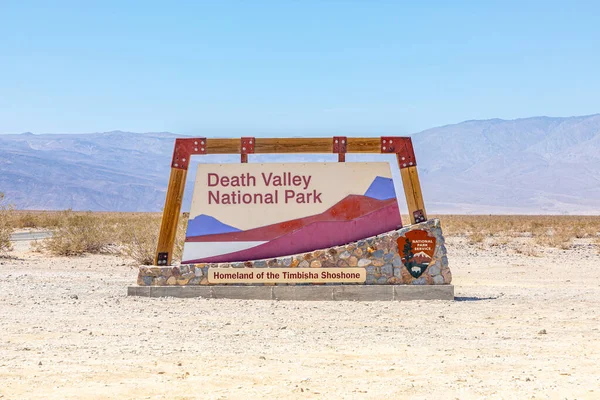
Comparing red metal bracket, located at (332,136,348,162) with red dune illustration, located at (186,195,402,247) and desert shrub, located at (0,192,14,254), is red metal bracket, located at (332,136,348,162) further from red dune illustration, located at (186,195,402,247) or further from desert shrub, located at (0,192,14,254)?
desert shrub, located at (0,192,14,254)

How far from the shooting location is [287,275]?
518 inches

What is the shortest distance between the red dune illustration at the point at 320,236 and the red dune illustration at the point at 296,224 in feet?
0.15

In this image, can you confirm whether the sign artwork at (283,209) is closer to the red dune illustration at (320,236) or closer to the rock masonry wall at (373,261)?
the red dune illustration at (320,236)

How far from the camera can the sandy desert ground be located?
7.36m

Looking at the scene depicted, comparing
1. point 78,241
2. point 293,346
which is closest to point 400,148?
point 293,346

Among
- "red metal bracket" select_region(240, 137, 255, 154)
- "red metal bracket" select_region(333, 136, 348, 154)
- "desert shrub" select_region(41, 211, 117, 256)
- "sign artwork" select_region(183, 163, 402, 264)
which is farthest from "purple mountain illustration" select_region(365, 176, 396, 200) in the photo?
"desert shrub" select_region(41, 211, 117, 256)

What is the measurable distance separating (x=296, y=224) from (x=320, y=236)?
0.43 meters

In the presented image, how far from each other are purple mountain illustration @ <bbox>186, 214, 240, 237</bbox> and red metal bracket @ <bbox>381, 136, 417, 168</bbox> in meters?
2.71

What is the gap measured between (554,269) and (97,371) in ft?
52.6

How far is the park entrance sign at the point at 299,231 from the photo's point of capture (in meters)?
13.1

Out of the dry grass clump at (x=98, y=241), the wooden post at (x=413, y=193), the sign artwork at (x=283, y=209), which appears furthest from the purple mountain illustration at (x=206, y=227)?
the dry grass clump at (x=98, y=241)

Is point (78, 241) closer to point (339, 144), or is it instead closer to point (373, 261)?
point (339, 144)

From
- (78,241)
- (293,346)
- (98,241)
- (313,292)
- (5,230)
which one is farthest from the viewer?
(98,241)

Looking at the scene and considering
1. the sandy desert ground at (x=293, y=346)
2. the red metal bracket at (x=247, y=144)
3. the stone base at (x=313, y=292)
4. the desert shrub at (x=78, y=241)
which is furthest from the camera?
the desert shrub at (x=78, y=241)
